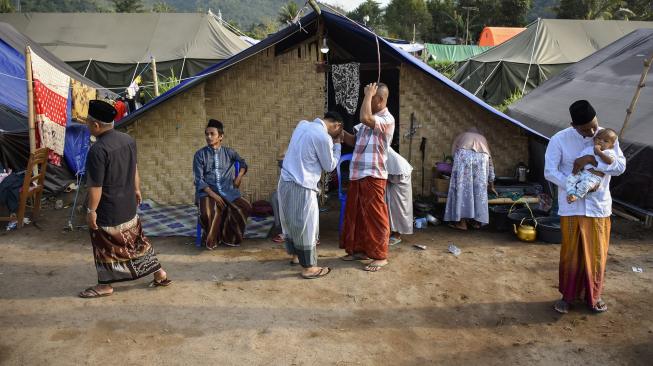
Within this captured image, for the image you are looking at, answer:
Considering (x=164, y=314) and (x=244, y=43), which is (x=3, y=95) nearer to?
(x=164, y=314)

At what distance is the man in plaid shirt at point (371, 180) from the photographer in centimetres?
462

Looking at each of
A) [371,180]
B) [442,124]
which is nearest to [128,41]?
[442,124]

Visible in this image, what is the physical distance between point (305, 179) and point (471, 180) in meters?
2.26

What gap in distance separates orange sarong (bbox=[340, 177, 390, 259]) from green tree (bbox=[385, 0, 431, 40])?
42.2 metres

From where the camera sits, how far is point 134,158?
4035mm

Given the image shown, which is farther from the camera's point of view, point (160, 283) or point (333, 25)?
point (333, 25)

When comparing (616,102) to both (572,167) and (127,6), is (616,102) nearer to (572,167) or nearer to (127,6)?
(572,167)

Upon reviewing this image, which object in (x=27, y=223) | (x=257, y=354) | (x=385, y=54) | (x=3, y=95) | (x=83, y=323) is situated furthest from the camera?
(x=3, y=95)

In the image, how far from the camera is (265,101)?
21.0 ft

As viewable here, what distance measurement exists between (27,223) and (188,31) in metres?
10.6

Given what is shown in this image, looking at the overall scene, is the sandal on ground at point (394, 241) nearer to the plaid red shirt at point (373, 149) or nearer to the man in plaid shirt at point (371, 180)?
the man in plaid shirt at point (371, 180)

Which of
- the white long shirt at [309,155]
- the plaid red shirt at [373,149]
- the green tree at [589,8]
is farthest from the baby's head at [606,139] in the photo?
the green tree at [589,8]

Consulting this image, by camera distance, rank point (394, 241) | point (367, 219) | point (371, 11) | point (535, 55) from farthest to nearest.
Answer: point (371, 11) → point (535, 55) → point (394, 241) → point (367, 219)

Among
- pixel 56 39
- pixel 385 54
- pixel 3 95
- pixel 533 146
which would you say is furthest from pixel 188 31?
pixel 533 146
